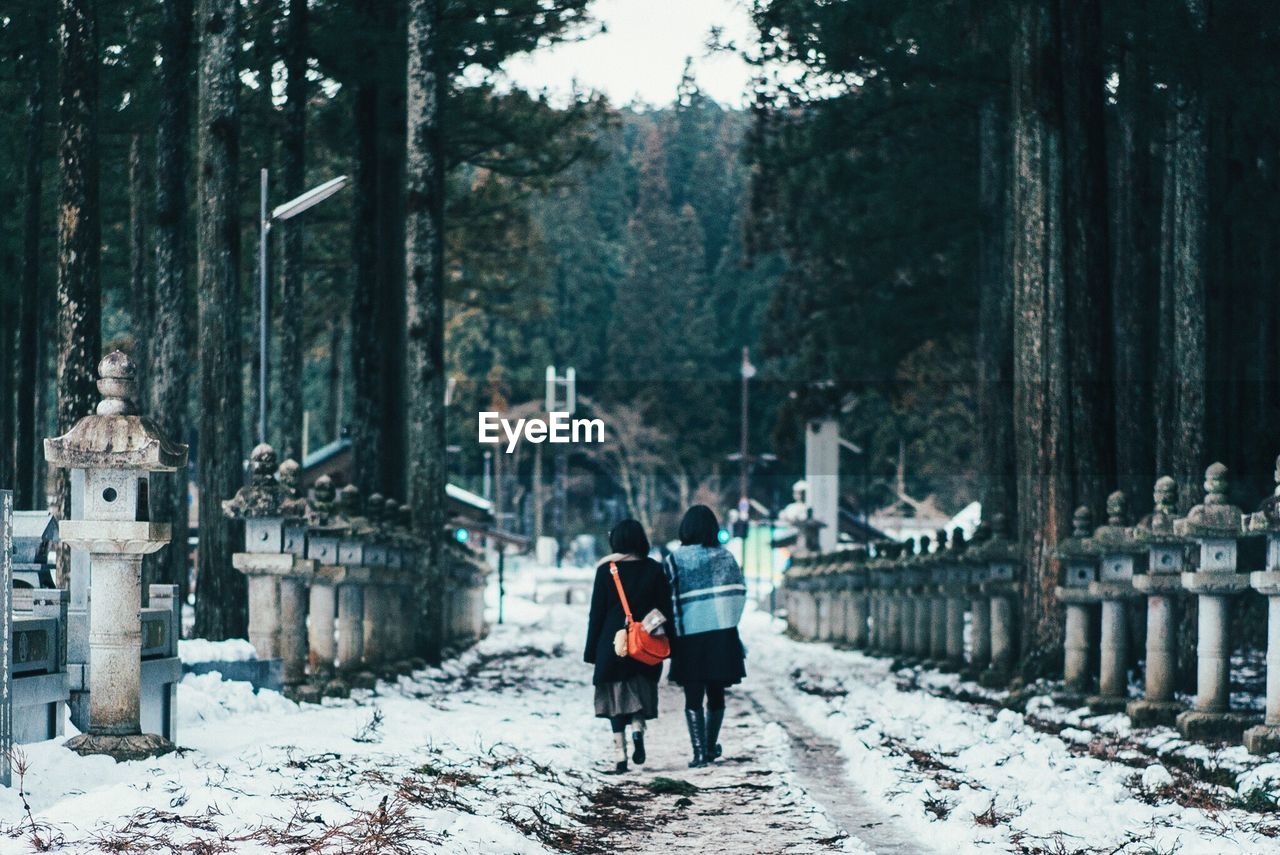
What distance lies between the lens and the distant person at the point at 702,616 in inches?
523

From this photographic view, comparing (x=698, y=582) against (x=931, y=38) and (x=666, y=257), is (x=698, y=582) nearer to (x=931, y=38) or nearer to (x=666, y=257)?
(x=931, y=38)

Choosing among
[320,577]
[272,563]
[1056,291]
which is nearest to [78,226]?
[320,577]

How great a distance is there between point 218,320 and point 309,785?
1163 centimetres

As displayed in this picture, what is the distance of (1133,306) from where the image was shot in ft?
85.8

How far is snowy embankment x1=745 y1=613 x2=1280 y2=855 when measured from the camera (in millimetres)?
9477

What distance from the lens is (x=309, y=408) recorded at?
366 ft

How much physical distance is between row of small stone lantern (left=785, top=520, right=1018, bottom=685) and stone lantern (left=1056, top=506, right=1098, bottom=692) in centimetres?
356

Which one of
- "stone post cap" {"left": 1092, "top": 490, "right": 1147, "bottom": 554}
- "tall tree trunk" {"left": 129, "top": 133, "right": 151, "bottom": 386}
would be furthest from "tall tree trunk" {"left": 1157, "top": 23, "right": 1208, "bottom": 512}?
"tall tree trunk" {"left": 129, "top": 133, "right": 151, "bottom": 386}

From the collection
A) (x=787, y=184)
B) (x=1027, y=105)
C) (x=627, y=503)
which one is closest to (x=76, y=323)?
(x=1027, y=105)

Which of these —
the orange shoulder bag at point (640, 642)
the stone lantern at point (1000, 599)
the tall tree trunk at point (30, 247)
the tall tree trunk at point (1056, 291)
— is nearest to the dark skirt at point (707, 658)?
the orange shoulder bag at point (640, 642)

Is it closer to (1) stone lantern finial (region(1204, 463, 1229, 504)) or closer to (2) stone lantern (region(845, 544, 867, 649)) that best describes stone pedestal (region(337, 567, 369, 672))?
(1) stone lantern finial (region(1204, 463, 1229, 504))

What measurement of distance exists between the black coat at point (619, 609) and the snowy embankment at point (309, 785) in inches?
30.4

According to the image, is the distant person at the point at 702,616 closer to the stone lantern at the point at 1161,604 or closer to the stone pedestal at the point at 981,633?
the stone lantern at the point at 1161,604

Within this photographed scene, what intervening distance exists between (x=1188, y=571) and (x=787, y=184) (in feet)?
76.1
